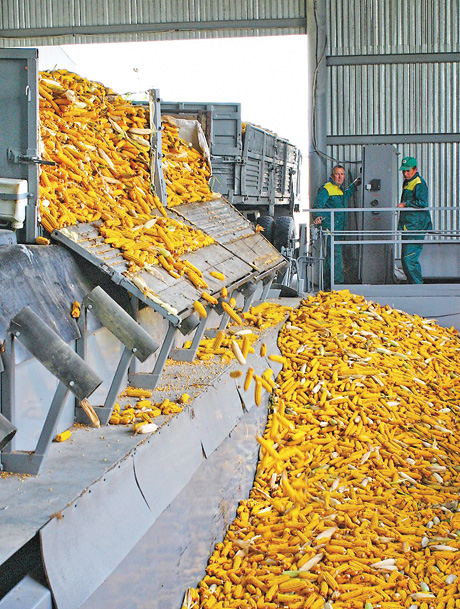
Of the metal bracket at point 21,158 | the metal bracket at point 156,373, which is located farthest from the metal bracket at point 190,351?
the metal bracket at point 21,158

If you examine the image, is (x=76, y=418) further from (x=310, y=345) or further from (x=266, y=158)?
(x=266, y=158)

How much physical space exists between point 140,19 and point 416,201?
8.03 meters

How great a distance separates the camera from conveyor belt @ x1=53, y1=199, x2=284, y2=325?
4.44 metres

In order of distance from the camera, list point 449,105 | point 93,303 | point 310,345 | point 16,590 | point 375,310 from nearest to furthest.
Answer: point 16,590 → point 93,303 → point 310,345 → point 375,310 → point 449,105

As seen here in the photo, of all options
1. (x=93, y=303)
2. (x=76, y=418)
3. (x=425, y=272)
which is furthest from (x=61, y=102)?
(x=425, y=272)

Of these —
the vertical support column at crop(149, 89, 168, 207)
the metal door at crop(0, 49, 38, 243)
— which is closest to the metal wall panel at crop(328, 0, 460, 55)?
the vertical support column at crop(149, 89, 168, 207)

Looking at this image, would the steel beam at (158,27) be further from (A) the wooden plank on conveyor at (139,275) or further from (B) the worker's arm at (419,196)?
(A) the wooden plank on conveyor at (139,275)

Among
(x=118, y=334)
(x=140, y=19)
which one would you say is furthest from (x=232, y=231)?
(x=140, y=19)

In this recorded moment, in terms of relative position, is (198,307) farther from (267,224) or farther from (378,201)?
(267,224)

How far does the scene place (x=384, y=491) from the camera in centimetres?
535

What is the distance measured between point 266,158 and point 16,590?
11492mm

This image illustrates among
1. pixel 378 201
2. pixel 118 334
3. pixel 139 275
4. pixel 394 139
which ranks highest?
pixel 394 139

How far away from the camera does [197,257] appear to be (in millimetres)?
5891

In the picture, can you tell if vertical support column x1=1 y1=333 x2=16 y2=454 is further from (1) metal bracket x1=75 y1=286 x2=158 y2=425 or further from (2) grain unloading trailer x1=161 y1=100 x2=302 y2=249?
(2) grain unloading trailer x1=161 y1=100 x2=302 y2=249
